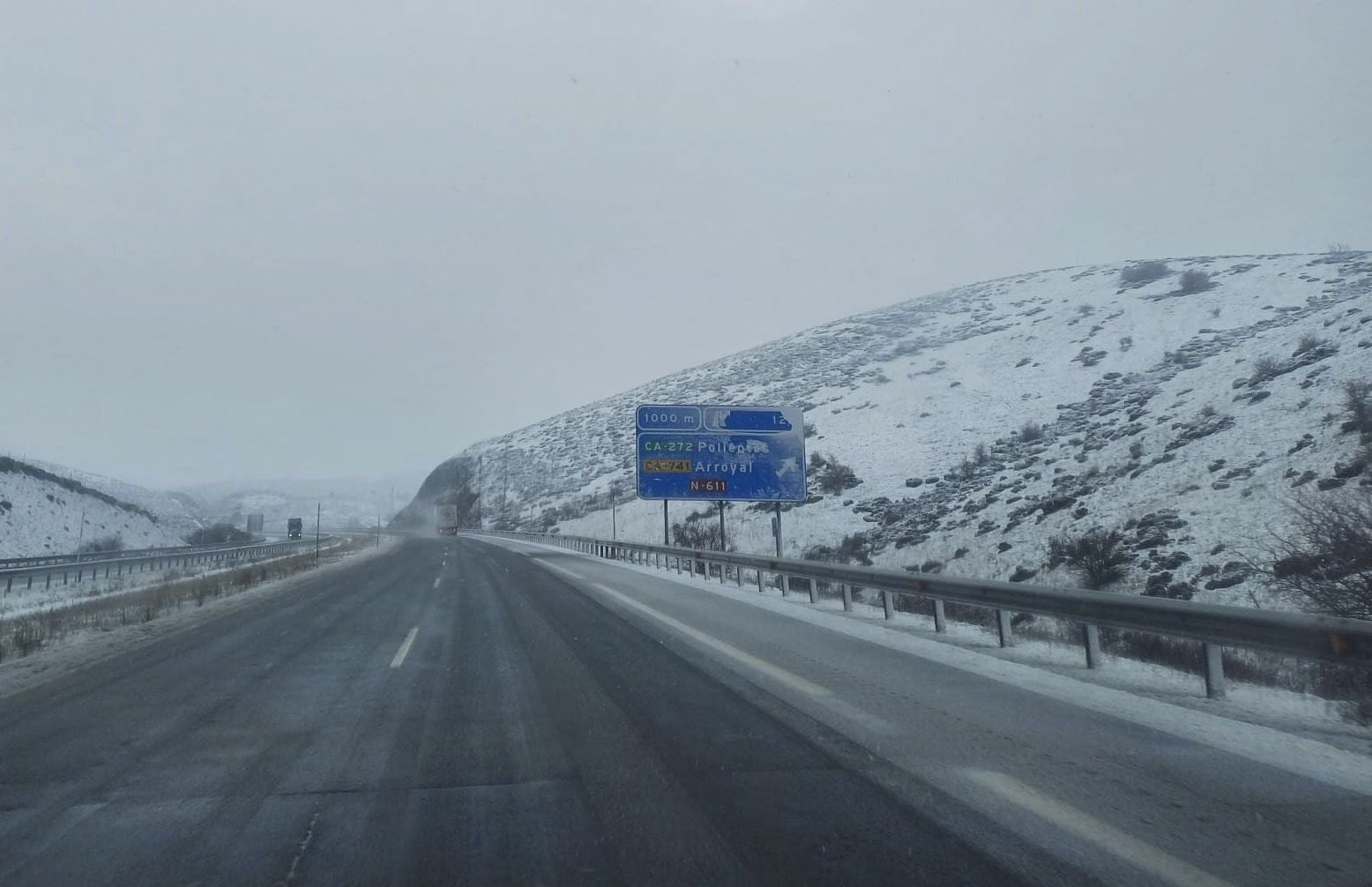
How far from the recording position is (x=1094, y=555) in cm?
1798

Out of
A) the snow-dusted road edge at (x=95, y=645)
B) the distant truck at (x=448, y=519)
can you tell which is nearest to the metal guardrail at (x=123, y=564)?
the snow-dusted road edge at (x=95, y=645)

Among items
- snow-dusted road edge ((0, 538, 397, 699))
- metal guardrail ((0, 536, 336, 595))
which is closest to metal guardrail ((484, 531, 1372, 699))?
snow-dusted road edge ((0, 538, 397, 699))

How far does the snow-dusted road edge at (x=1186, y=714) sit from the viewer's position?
5758 mm

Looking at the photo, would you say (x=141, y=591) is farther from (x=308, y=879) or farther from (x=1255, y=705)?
(x=1255, y=705)

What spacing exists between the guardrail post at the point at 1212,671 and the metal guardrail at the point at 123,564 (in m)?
26.0

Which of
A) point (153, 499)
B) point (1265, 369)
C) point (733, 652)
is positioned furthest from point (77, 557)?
point (153, 499)

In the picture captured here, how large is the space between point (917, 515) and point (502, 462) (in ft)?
228

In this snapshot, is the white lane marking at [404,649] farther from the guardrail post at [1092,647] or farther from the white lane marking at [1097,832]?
the guardrail post at [1092,647]

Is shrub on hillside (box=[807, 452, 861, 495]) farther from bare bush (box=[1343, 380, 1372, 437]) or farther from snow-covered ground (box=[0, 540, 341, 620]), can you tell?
snow-covered ground (box=[0, 540, 341, 620])

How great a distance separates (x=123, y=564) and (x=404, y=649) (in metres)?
23.1

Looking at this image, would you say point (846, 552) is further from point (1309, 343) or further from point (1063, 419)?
point (1309, 343)

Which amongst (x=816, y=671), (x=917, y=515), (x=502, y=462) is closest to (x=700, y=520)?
(x=917, y=515)

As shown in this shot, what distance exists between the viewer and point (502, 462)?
93938 mm

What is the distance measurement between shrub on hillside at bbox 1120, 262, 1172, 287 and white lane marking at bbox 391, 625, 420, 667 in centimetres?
5961
